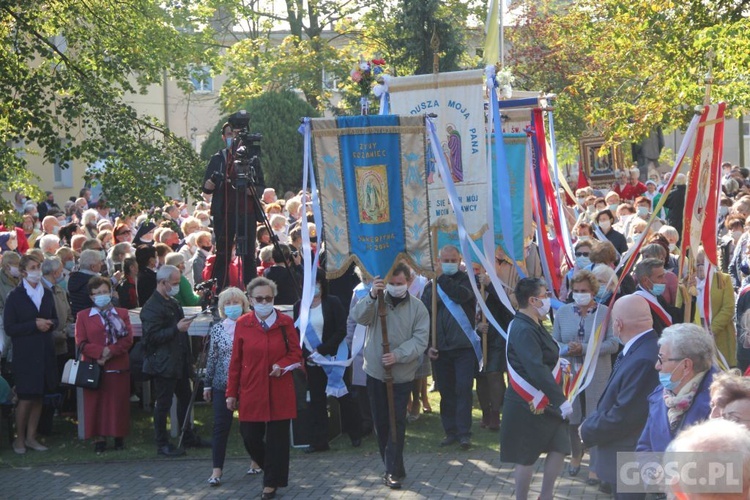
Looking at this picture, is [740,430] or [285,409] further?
[285,409]

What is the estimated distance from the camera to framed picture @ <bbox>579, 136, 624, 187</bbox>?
2609 centimetres

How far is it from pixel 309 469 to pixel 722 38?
9851mm

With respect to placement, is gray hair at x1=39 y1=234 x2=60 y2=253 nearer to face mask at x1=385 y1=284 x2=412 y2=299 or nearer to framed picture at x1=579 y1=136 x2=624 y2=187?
face mask at x1=385 y1=284 x2=412 y2=299

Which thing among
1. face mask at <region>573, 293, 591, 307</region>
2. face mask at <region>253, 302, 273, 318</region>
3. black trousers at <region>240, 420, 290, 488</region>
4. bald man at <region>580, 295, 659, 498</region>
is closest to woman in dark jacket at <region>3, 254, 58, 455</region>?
black trousers at <region>240, 420, 290, 488</region>

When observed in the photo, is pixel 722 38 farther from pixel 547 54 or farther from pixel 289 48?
pixel 289 48

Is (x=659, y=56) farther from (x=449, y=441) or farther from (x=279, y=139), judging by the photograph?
(x=449, y=441)

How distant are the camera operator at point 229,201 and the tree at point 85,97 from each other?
3.19 metres

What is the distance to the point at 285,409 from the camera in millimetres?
9812

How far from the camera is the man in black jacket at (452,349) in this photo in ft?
37.9

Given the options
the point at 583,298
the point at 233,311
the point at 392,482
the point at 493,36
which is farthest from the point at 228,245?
the point at 493,36

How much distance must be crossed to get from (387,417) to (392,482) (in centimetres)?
57

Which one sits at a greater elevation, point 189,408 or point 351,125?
point 351,125

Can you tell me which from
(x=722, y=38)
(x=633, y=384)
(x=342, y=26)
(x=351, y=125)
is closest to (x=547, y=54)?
(x=342, y=26)

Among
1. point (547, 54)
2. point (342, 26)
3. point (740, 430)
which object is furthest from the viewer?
point (342, 26)
